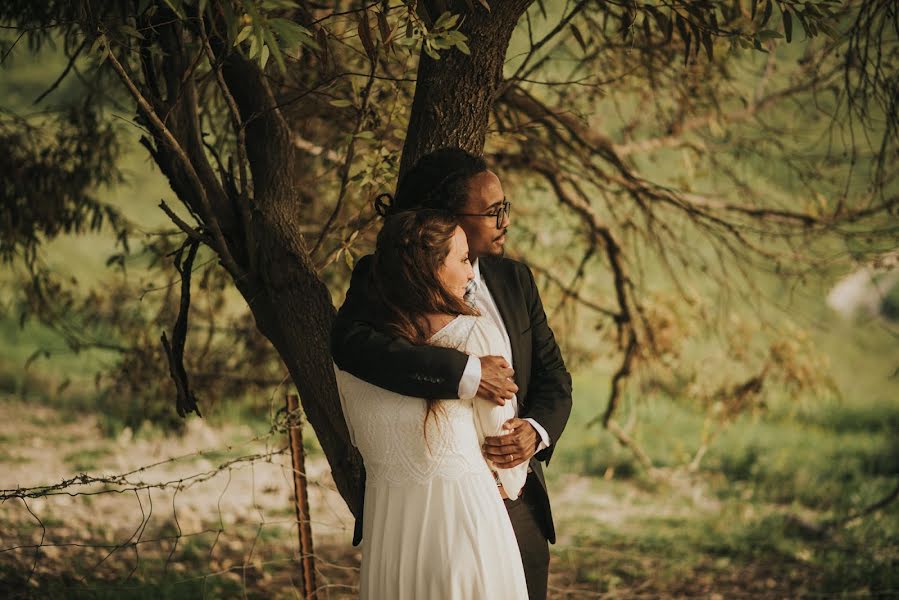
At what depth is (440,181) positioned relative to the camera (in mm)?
2797

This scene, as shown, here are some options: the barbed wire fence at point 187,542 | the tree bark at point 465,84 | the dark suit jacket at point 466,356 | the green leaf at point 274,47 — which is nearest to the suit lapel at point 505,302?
the dark suit jacket at point 466,356

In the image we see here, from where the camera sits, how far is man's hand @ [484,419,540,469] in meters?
2.49

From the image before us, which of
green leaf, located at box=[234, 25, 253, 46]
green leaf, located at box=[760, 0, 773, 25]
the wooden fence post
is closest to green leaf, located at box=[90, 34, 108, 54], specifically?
green leaf, located at box=[234, 25, 253, 46]

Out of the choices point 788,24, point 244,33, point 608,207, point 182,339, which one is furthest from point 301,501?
point 608,207

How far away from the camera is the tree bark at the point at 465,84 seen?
3.15 meters

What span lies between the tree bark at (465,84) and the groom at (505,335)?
0.34 meters

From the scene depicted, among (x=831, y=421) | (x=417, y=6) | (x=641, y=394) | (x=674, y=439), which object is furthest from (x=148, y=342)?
(x=831, y=421)

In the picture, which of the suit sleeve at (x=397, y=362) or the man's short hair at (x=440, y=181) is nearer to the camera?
the suit sleeve at (x=397, y=362)

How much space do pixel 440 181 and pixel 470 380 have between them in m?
0.71

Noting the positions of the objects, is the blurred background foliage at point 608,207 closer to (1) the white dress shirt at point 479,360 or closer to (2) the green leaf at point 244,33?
A: (2) the green leaf at point 244,33

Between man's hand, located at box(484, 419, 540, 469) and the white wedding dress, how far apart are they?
0.14 feet

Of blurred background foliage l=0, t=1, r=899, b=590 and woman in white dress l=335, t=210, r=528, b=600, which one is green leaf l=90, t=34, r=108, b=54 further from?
woman in white dress l=335, t=210, r=528, b=600

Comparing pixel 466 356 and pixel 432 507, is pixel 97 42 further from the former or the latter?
pixel 432 507

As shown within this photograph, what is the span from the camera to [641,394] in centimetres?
596
